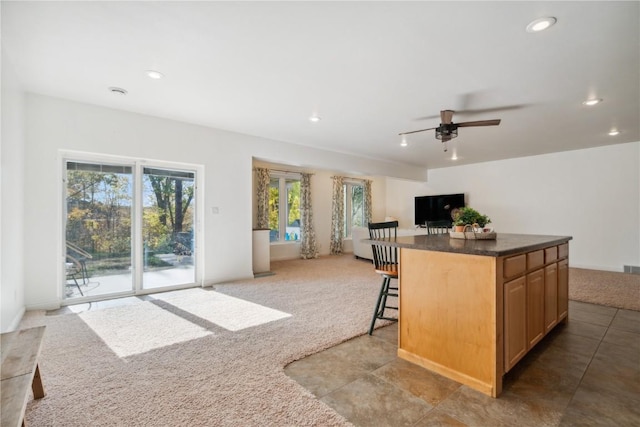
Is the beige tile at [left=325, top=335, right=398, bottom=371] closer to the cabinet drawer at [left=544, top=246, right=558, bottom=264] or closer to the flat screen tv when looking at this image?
the cabinet drawer at [left=544, top=246, right=558, bottom=264]

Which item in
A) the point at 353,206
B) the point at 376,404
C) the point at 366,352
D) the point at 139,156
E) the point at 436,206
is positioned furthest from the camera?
the point at 353,206

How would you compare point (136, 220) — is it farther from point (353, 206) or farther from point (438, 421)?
point (353, 206)

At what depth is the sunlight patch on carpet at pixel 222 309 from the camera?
3.17 m

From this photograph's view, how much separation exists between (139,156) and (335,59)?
309 cm

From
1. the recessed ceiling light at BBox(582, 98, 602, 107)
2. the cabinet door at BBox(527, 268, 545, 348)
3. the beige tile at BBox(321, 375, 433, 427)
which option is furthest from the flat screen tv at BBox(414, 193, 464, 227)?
the beige tile at BBox(321, 375, 433, 427)

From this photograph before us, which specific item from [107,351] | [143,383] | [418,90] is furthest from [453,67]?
[107,351]

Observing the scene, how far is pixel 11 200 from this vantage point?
113 inches

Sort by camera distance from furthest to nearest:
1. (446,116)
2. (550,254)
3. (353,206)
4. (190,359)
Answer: (353,206) → (446,116) → (550,254) → (190,359)

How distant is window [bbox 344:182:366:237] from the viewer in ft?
30.1

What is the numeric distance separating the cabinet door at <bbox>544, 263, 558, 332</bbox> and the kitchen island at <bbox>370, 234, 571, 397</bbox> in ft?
0.19

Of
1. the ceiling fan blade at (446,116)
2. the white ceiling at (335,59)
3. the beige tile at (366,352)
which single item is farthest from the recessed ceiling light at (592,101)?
the beige tile at (366,352)

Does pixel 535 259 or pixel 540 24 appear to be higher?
pixel 540 24

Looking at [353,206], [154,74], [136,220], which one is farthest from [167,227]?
[353,206]

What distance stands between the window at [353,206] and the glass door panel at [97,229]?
6.03 metres
